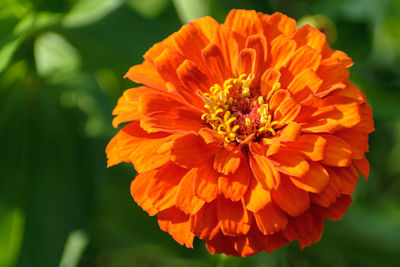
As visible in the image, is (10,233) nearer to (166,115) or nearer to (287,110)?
(166,115)

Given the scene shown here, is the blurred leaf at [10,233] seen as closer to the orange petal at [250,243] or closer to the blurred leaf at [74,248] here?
the blurred leaf at [74,248]

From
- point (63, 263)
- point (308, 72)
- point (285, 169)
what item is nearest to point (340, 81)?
point (308, 72)

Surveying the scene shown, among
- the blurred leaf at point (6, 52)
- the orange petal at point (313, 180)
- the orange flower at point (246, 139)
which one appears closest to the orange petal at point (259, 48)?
the orange flower at point (246, 139)

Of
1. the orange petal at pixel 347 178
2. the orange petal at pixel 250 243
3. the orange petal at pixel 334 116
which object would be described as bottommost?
the orange petal at pixel 250 243

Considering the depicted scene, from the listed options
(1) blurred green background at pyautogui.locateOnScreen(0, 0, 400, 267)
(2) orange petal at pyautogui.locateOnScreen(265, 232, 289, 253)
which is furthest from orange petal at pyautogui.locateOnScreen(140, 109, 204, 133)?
(1) blurred green background at pyautogui.locateOnScreen(0, 0, 400, 267)

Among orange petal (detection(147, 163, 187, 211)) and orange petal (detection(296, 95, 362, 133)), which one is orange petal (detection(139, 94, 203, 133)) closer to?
orange petal (detection(147, 163, 187, 211))

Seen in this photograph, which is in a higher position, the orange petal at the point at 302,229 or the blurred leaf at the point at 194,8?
the blurred leaf at the point at 194,8

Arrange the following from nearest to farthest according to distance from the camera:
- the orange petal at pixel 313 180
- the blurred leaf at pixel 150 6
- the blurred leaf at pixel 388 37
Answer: the orange petal at pixel 313 180, the blurred leaf at pixel 150 6, the blurred leaf at pixel 388 37
